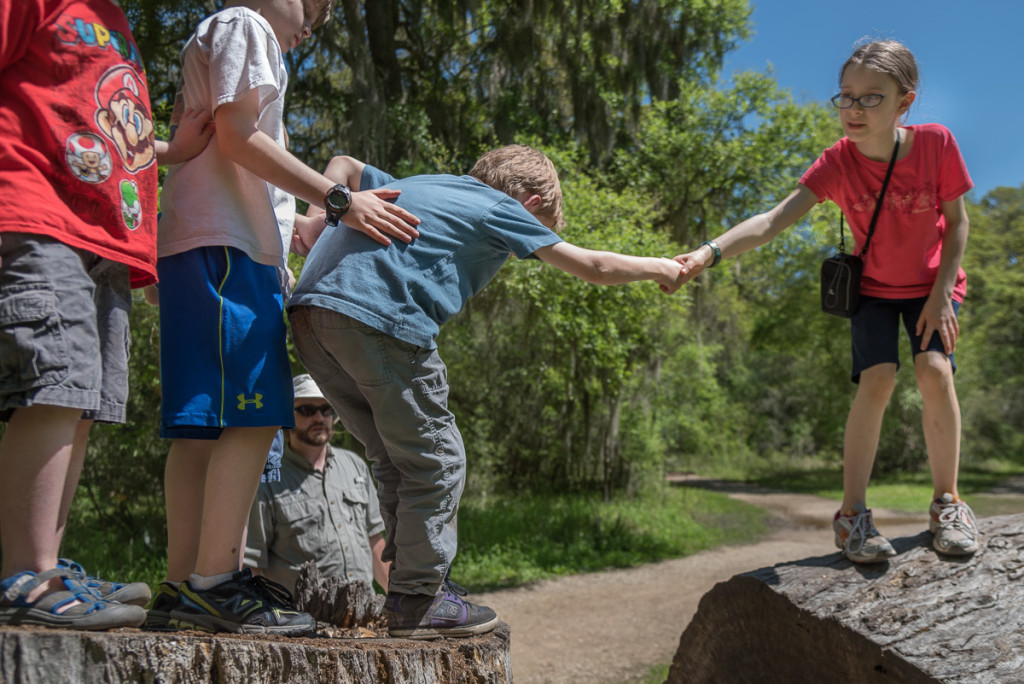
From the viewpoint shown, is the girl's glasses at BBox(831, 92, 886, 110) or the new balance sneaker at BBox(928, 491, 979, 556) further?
the new balance sneaker at BBox(928, 491, 979, 556)

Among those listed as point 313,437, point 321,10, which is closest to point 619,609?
point 313,437

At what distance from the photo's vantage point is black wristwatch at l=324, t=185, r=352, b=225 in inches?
83.8

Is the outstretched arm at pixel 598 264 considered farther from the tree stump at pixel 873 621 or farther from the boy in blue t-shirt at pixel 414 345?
the tree stump at pixel 873 621

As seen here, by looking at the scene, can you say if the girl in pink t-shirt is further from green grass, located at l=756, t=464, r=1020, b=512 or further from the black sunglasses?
green grass, located at l=756, t=464, r=1020, b=512

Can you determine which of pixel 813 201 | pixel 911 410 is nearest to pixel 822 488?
pixel 911 410

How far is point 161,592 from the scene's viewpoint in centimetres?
214

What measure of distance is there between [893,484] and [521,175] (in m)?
20.5

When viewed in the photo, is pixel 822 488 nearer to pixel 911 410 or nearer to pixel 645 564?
pixel 911 410

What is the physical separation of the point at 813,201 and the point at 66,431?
2.99 m

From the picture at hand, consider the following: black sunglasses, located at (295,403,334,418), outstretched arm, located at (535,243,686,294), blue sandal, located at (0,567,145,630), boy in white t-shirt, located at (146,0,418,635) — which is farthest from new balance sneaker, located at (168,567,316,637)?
black sunglasses, located at (295,403,334,418)

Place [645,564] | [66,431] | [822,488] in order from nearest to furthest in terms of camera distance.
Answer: [66,431] → [645,564] → [822,488]

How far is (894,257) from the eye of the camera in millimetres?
3422

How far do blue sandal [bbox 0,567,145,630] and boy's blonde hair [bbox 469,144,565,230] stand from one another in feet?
4.91

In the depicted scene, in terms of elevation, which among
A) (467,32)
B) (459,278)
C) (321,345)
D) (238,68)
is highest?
(467,32)
